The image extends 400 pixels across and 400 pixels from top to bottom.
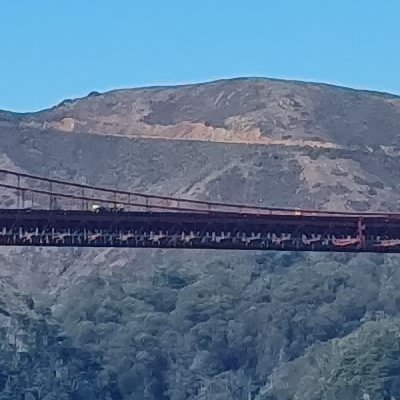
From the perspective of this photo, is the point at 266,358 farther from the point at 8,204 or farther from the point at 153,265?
the point at 8,204

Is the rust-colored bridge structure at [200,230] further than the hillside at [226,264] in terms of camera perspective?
No

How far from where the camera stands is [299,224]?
56.7 m

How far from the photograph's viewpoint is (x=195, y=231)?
56.6m

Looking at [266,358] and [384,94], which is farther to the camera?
[384,94]

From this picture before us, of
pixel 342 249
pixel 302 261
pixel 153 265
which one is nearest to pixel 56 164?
pixel 153 265

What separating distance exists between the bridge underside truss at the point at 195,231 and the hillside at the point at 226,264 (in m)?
43.5

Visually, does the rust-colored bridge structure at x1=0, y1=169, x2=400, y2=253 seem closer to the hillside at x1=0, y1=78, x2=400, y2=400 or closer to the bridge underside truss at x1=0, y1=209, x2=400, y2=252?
the bridge underside truss at x1=0, y1=209, x2=400, y2=252

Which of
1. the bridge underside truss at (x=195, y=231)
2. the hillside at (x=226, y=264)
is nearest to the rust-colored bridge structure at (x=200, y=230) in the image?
the bridge underside truss at (x=195, y=231)

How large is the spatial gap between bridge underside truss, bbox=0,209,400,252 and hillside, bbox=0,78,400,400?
43.5 meters

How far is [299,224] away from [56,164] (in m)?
118

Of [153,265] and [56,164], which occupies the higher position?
[56,164]

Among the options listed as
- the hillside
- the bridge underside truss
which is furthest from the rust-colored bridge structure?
the hillside

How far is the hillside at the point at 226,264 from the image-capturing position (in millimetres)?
112312

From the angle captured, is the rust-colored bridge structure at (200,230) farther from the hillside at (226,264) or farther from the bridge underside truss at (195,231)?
the hillside at (226,264)
